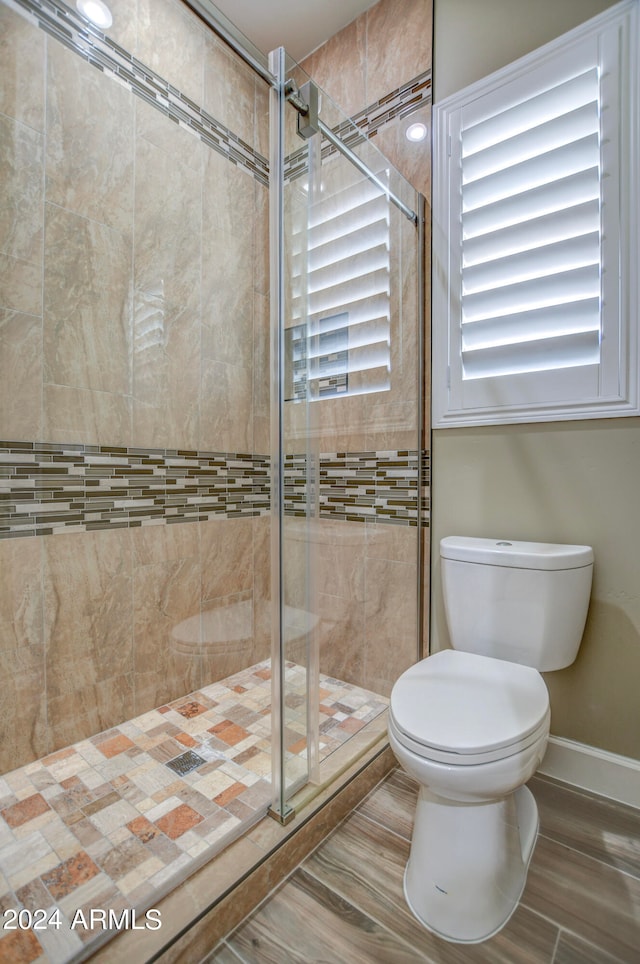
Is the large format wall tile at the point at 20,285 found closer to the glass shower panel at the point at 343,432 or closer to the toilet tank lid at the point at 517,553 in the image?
the glass shower panel at the point at 343,432

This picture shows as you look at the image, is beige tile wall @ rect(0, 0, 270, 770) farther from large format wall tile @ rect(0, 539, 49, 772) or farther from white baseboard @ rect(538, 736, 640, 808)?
white baseboard @ rect(538, 736, 640, 808)

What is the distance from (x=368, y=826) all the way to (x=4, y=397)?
158 centimetres

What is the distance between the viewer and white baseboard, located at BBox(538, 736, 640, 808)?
4.40ft

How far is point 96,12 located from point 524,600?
7.43ft

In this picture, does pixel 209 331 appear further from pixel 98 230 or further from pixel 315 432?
pixel 315 432

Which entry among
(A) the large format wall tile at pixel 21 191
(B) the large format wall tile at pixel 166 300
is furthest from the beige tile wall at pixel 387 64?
(A) the large format wall tile at pixel 21 191

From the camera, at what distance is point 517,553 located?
1.35 meters

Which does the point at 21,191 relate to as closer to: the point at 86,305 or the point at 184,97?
the point at 86,305

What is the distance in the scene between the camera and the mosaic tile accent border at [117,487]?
54.6 inches

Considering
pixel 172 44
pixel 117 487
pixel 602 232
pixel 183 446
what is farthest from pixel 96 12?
pixel 602 232

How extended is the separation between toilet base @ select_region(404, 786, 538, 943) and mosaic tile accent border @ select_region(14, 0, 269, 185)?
2349mm

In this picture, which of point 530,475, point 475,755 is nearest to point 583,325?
point 530,475

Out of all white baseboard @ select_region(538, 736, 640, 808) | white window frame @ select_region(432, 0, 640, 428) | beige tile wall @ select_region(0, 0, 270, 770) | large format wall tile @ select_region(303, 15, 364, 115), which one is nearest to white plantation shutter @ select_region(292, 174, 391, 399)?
white window frame @ select_region(432, 0, 640, 428)

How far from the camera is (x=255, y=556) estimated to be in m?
2.10
